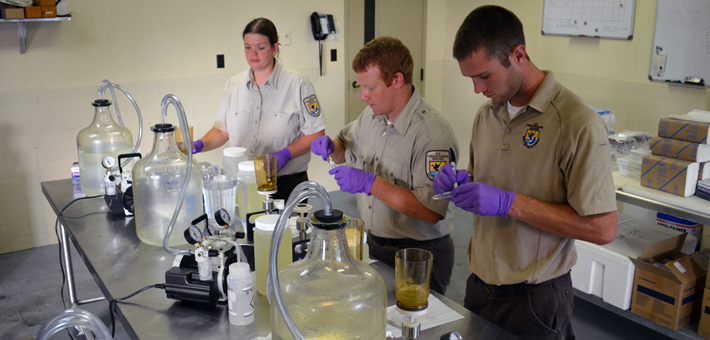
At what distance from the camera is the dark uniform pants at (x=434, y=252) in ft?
7.51

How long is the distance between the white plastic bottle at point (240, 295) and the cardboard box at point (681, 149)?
2343 mm

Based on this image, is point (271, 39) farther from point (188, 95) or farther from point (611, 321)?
point (611, 321)

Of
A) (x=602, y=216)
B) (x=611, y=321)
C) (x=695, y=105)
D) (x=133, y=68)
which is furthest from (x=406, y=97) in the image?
(x=133, y=68)

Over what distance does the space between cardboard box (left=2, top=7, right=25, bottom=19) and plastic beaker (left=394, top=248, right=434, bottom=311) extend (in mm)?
3220

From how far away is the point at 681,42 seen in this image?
371 cm

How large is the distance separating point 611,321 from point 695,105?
4.53ft

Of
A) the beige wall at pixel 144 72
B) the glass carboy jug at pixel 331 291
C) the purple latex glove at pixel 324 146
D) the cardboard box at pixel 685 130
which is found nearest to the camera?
the glass carboy jug at pixel 331 291

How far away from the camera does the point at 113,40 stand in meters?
4.33

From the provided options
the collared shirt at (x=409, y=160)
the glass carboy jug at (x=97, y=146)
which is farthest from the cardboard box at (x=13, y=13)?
the collared shirt at (x=409, y=160)

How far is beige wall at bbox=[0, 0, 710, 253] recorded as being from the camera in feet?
13.2

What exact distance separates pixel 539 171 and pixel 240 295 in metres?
0.94

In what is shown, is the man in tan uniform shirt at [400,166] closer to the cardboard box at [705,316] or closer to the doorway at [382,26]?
the cardboard box at [705,316]

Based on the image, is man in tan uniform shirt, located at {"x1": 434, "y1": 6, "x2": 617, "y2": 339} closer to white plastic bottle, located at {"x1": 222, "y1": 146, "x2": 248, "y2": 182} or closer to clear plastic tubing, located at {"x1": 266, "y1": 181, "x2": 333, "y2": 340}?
clear plastic tubing, located at {"x1": 266, "y1": 181, "x2": 333, "y2": 340}

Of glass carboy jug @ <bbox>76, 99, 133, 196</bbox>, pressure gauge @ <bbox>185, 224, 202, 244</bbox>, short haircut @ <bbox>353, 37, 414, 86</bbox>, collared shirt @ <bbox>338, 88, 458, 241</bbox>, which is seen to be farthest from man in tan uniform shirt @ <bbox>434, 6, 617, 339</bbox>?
glass carboy jug @ <bbox>76, 99, 133, 196</bbox>
